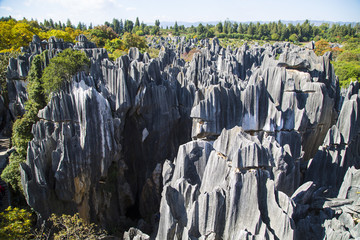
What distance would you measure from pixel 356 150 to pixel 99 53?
2362 cm

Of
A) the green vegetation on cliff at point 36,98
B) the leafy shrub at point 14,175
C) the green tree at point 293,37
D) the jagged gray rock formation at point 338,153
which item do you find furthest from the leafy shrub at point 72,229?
the green tree at point 293,37

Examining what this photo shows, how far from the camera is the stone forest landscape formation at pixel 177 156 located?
984 cm

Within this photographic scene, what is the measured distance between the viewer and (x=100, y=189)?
1691 centimetres

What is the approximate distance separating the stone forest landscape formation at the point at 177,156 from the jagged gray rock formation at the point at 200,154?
0.06 meters

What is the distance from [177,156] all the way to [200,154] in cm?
119

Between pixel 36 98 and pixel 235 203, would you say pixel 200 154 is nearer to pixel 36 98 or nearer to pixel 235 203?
pixel 235 203

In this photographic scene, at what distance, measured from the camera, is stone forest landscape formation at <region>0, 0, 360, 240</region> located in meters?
9.84

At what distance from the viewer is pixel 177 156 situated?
42.7ft

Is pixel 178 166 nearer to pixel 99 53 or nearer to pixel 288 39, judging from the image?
pixel 99 53

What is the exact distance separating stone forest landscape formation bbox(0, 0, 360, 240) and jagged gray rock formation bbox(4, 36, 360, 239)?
0.21 ft

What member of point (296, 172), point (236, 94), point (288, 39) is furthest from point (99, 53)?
point (288, 39)

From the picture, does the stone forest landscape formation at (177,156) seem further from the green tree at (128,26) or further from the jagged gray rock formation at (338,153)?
the green tree at (128,26)

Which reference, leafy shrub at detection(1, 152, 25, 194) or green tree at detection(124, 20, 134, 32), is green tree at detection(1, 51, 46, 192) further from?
green tree at detection(124, 20, 134, 32)

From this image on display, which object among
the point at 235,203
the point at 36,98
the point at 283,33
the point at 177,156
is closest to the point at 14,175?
the point at 36,98
